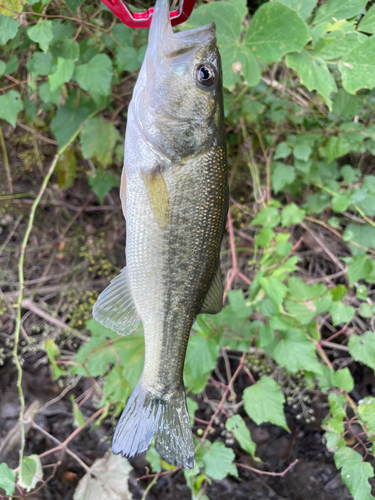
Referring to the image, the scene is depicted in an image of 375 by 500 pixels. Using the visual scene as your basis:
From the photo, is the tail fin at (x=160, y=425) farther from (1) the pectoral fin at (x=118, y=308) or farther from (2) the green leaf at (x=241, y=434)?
(2) the green leaf at (x=241, y=434)

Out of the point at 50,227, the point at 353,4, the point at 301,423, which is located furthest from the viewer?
the point at 50,227

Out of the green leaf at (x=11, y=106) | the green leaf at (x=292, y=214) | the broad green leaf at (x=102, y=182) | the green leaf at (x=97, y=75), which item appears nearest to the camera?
the green leaf at (x=97, y=75)

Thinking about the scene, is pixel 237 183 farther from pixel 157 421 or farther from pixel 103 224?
pixel 157 421

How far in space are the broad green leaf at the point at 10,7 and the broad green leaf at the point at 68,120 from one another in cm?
64

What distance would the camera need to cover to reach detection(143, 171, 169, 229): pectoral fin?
0.89 metres

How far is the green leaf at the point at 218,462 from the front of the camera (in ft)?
4.43

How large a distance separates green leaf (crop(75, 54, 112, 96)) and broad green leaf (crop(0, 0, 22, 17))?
289 millimetres

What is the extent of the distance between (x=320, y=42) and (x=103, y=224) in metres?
1.87

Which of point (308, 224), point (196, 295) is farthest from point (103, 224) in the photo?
point (196, 295)

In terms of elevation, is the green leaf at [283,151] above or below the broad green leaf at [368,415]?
above

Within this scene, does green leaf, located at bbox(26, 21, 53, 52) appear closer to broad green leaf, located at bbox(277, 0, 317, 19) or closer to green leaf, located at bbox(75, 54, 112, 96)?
green leaf, located at bbox(75, 54, 112, 96)

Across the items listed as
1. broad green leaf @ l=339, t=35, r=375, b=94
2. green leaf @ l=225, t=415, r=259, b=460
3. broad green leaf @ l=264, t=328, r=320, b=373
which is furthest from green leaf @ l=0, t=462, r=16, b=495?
broad green leaf @ l=339, t=35, r=375, b=94

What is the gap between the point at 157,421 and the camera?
1042 millimetres

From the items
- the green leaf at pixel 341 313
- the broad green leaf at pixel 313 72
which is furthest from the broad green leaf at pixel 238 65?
the green leaf at pixel 341 313
